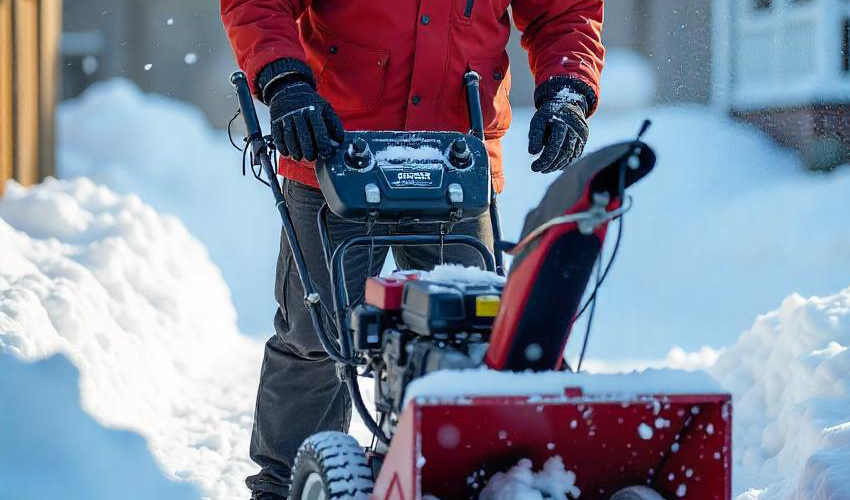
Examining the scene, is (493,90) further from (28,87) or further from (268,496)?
(28,87)

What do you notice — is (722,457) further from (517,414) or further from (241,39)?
(241,39)

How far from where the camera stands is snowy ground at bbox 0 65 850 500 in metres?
3.66

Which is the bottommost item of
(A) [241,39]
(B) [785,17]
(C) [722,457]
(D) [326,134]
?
(C) [722,457]

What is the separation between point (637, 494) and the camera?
2002 mm

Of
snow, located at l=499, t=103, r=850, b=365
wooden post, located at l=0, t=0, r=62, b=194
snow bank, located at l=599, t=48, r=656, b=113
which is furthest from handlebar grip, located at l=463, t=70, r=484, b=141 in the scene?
snow bank, located at l=599, t=48, r=656, b=113

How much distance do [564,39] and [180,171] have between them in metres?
8.23

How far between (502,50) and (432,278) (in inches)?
39.3

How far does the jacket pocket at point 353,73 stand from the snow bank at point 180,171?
5153 millimetres

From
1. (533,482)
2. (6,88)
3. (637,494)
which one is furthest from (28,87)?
(637,494)

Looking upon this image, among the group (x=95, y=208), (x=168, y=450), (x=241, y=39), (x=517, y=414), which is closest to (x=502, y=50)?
(x=241, y=39)

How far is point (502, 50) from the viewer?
9.93 feet

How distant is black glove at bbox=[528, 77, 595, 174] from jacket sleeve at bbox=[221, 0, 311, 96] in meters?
0.60

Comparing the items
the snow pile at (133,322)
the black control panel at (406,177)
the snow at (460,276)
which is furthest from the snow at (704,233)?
the snow at (460,276)

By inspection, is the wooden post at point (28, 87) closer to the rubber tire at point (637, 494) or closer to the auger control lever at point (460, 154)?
the auger control lever at point (460, 154)
